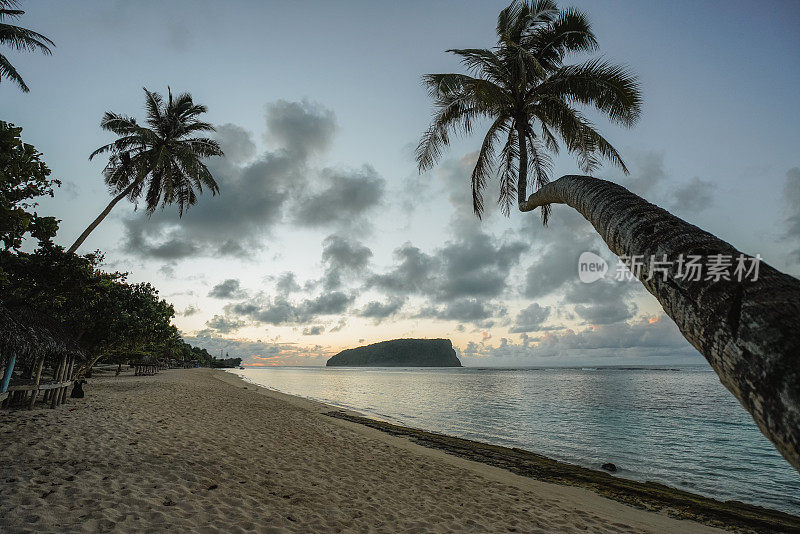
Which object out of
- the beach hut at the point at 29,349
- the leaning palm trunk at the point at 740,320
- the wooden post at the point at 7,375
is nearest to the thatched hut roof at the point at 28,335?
the beach hut at the point at 29,349

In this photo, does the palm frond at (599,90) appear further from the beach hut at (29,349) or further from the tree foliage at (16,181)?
the beach hut at (29,349)

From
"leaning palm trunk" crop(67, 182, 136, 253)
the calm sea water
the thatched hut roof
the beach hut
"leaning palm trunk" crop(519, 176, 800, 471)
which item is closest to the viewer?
"leaning palm trunk" crop(519, 176, 800, 471)

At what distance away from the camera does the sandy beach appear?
4758mm

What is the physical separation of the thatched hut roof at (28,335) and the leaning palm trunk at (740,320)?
15851mm

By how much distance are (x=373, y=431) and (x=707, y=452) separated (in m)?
14.1

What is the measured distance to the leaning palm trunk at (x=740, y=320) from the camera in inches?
48.6

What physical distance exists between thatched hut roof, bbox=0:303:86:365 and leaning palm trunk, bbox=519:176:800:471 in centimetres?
1585

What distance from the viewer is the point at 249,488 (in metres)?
6.08

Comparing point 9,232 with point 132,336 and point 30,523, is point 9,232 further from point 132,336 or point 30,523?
point 132,336

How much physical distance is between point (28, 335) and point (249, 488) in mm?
10923

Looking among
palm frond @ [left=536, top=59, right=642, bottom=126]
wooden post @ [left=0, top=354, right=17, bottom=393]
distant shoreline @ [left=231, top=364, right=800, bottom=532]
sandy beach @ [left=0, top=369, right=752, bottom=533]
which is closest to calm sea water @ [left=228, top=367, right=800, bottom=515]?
distant shoreline @ [left=231, top=364, right=800, bottom=532]

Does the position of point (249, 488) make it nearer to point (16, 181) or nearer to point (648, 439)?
point (16, 181)

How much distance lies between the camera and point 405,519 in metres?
5.60

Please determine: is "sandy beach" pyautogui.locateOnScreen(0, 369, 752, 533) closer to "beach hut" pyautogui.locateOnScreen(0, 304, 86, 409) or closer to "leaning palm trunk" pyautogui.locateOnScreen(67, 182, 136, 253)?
"beach hut" pyautogui.locateOnScreen(0, 304, 86, 409)
